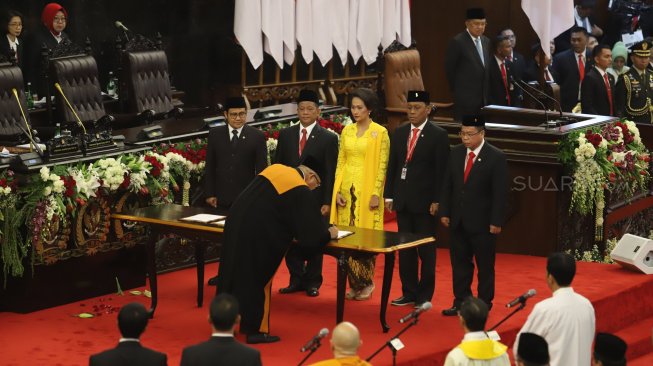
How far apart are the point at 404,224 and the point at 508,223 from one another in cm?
209

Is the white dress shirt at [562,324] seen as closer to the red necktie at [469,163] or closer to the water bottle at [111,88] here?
the red necktie at [469,163]

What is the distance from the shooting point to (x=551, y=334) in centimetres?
705

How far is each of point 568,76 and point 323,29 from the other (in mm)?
2896

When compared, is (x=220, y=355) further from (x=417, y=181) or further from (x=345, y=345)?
(x=417, y=181)

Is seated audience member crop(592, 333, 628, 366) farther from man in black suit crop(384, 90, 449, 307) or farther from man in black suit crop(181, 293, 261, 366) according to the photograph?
man in black suit crop(384, 90, 449, 307)

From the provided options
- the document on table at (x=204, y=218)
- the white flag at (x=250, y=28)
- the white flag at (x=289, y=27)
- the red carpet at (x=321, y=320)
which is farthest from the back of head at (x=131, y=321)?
the white flag at (x=289, y=27)

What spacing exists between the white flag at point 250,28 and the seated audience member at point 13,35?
225 centimetres

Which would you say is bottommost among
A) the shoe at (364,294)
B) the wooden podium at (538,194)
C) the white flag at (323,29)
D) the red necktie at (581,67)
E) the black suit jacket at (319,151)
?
the shoe at (364,294)

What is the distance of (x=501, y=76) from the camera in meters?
13.4

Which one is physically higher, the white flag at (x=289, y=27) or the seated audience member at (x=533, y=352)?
the white flag at (x=289, y=27)

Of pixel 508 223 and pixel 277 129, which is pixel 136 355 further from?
pixel 508 223

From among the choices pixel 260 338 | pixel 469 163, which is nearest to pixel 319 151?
pixel 469 163

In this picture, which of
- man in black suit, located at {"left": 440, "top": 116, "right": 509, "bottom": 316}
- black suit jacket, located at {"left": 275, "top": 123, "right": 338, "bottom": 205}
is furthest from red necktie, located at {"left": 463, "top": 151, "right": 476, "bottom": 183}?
black suit jacket, located at {"left": 275, "top": 123, "right": 338, "bottom": 205}

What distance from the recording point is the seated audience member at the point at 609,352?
6.20m
